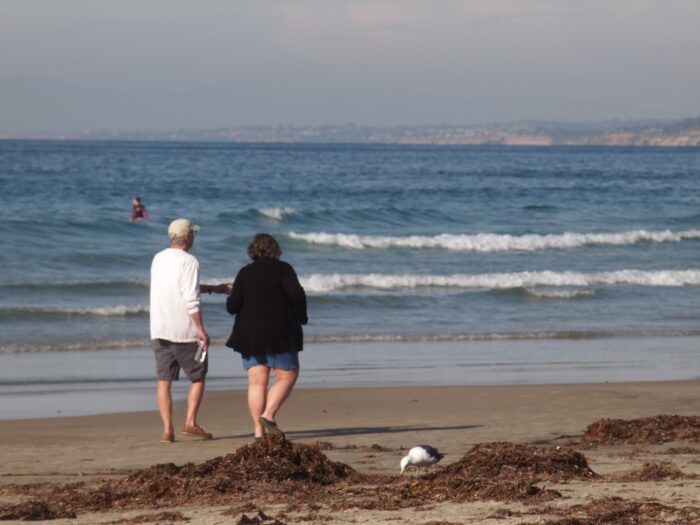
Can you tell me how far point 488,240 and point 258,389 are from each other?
21.7 meters

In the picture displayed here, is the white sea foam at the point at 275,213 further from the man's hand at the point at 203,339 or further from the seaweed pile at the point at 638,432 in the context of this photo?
the seaweed pile at the point at 638,432

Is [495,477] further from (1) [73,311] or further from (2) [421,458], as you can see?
(1) [73,311]

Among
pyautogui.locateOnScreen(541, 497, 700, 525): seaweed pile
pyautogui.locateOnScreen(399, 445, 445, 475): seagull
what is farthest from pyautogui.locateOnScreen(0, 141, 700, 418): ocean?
pyautogui.locateOnScreen(541, 497, 700, 525): seaweed pile

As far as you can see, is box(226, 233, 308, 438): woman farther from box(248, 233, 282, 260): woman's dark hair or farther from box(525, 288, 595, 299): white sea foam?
box(525, 288, 595, 299): white sea foam

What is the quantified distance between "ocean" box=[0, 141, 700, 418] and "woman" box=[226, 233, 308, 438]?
9.37ft

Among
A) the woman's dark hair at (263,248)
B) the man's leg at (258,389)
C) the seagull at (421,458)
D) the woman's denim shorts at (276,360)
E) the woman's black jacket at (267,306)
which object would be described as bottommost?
the seagull at (421,458)

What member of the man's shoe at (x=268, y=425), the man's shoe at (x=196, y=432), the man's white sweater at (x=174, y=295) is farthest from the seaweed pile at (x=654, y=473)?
the man's shoe at (x=196, y=432)

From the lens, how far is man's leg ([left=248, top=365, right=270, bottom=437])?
321 inches

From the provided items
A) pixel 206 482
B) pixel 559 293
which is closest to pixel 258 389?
pixel 206 482

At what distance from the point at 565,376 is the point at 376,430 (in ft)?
12.9

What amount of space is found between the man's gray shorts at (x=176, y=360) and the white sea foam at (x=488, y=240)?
19651mm

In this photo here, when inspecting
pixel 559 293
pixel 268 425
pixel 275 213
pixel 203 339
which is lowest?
pixel 268 425

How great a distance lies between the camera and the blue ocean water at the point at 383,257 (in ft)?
55.2

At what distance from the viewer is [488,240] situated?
96.9 feet
